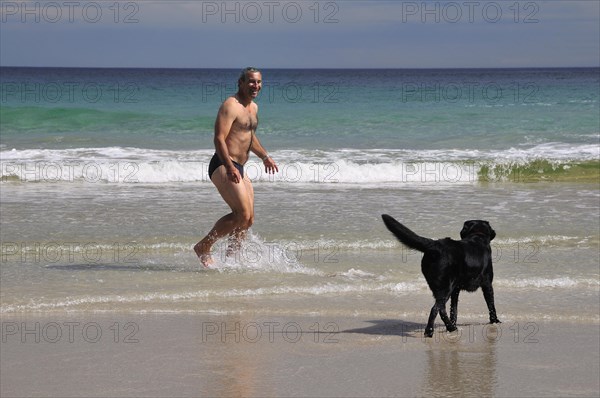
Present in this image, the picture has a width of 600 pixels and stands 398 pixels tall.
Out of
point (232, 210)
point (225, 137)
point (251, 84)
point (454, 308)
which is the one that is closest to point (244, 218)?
point (232, 210)

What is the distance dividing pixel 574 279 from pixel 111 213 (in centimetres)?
547

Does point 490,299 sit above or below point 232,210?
below

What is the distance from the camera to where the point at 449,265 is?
523 cm

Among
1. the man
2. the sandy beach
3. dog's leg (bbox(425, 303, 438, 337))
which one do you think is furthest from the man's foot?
dog's leg (bbox(425, 303, 438, 337))

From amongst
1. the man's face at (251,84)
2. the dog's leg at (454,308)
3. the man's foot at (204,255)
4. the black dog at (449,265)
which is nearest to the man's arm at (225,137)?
the man's face at (251,84)

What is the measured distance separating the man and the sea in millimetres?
202

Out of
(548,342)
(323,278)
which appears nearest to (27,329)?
(323,278)

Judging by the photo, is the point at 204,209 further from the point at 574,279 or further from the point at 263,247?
the point at 574,279

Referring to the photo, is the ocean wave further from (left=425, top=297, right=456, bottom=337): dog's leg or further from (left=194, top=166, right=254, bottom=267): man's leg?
(left=425, top=297, right=456, bottom=337): dog's leg

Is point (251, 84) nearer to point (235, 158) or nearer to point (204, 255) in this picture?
point (235, 158)

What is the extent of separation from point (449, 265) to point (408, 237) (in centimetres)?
31

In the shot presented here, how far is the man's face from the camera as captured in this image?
7.03 meters

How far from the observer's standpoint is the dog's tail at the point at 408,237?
5.18 m

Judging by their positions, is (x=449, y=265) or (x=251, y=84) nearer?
(x=449, y=265)
